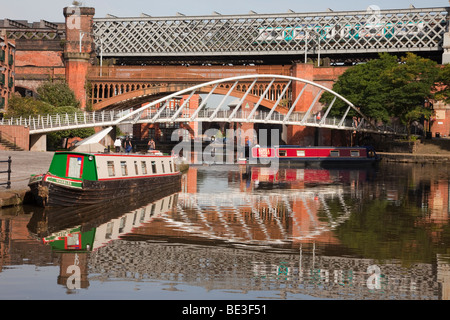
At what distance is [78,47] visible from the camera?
8194 centimetres

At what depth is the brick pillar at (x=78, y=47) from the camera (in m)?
73.9

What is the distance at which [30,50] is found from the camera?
299 feet

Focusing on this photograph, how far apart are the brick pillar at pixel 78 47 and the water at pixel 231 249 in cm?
4865

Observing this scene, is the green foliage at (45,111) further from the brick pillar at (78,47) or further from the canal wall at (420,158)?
the canal wall at (420,158)

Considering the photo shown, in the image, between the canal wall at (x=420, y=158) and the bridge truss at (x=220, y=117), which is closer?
the bridge truss at (x=220, y=117)

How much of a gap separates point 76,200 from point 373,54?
7091 centimetres

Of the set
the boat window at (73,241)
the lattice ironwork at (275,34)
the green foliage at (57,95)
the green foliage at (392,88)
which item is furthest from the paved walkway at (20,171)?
the lattice ironwork at (275,34)

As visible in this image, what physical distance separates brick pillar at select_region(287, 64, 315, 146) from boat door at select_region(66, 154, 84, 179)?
50.5 metres

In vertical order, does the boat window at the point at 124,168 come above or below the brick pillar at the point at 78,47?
below

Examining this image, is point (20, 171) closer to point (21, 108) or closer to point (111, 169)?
point (111, 169)

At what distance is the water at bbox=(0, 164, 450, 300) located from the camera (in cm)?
1164

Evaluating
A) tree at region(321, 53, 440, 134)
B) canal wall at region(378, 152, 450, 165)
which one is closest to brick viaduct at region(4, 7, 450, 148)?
tree at region(321, 53, 440, 134)

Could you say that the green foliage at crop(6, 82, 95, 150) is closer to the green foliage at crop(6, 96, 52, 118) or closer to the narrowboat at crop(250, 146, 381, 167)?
the green foliage at crop(6, 96, 52, 118)
